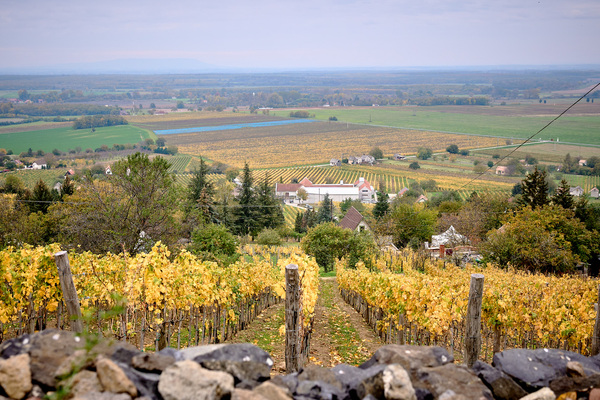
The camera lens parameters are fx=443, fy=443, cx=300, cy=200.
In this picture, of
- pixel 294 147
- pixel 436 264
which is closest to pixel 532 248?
pixel 436 264

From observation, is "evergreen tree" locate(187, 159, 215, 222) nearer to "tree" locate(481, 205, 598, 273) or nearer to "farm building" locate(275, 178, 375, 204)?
"tree" locate(481, 205, 598, 273)

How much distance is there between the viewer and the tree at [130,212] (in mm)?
17297

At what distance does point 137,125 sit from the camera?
616ft

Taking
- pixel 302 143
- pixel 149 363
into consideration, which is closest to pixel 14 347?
pixel 149 363

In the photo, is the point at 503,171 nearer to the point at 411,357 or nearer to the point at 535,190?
the point at 535,190

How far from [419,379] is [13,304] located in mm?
6535

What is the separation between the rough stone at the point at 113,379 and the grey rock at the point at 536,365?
10.4 ft

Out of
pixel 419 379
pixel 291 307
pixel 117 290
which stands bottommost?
pixel 117 290

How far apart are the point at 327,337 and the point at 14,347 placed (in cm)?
880

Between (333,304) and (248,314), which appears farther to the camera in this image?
(333,304)

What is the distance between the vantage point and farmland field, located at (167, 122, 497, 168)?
427ft

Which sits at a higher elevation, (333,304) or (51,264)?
(51,264)

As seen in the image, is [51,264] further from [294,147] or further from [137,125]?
[137,125]

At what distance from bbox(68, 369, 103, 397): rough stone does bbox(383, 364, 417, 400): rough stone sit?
6.98 ft
